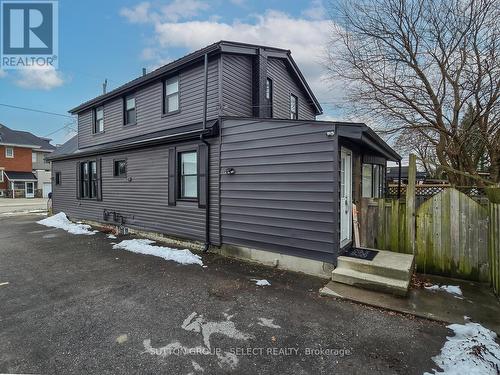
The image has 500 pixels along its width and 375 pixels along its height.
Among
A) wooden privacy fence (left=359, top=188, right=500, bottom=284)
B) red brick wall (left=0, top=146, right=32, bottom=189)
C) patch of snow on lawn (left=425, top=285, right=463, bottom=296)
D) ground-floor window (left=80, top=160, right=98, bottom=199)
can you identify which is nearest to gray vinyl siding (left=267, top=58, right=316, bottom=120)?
wooden privacy fence (left=359, top=188, right=500, bottom=284)

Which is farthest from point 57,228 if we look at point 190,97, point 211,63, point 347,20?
point 347,20

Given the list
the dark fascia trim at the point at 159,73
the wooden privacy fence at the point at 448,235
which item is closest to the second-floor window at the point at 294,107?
the dark fascia trim at the point at 159,73

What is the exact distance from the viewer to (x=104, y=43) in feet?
43.2

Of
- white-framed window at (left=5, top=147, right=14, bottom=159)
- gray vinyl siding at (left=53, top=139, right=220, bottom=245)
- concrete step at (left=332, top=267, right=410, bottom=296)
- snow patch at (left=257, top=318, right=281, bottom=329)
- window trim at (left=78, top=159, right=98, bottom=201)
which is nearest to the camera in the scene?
snow patch at (left=257, top=318, right=281, bottom=329)

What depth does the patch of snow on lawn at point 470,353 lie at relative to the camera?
2467 millimetres

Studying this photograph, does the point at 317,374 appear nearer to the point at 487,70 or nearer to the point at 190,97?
the point at 190,97

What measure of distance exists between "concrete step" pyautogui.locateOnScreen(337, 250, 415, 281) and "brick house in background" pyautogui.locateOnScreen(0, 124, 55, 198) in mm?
34422

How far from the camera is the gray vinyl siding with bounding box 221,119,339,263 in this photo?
486cm

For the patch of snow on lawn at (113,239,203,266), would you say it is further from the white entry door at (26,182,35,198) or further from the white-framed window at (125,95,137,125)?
the white entry door at (26,182,35,198)

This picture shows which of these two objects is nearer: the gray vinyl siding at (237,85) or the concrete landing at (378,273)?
the concrete landing at (378,273)

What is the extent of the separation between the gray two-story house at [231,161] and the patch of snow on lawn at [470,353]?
6.74 ft

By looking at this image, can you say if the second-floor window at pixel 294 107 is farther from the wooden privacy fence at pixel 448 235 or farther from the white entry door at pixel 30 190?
the white entry door at pixel 30 190

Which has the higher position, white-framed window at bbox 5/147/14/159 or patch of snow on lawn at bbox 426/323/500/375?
white-framed window at bbox 5/147/14/159

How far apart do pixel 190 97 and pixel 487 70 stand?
882 cm
